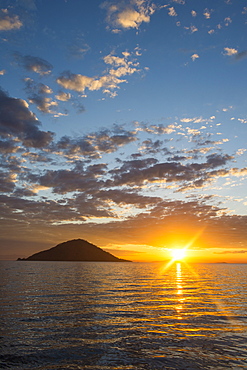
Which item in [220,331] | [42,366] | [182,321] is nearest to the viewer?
[42,366]

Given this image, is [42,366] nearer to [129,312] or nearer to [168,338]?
[168,338]

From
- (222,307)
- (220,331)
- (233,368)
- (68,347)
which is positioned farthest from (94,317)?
(222,307)

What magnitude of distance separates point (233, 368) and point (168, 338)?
20.3 feet

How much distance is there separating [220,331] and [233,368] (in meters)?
8.42

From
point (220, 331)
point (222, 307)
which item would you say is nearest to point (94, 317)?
point (220, 331)

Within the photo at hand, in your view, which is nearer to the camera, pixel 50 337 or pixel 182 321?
pixel 50 337

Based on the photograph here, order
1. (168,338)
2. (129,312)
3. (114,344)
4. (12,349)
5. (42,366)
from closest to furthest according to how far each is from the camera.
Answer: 1. (42,366)
2. (12,349)
3. (114,344)
4. (168,338)
5. (129,312)

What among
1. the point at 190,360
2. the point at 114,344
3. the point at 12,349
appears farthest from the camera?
the point at 114,344

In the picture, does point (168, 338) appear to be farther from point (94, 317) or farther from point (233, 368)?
point (94, 317)

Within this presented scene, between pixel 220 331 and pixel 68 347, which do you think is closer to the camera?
pixel 68 347

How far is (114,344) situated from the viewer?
1819 centimetres

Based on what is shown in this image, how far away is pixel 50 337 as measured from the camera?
64.8 feet

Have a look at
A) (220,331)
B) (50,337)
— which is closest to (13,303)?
(50,337)

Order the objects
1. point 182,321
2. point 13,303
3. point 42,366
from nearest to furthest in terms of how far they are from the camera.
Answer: point 42,366 < point 182,321 < point 13,303
